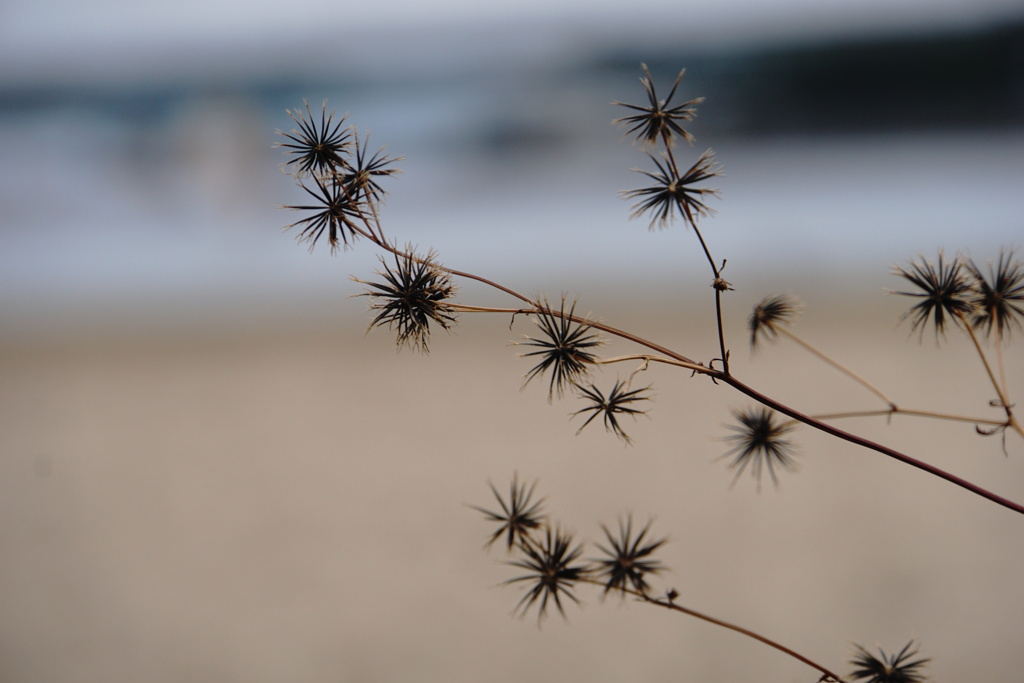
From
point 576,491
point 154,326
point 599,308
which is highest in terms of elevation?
point 599,308

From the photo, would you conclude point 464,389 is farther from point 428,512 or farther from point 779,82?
point 779,82

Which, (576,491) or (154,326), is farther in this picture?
(154,326)

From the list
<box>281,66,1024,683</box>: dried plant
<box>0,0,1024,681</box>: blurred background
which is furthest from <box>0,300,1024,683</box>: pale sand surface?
<box>281,66,1024,683</box>: dried plant

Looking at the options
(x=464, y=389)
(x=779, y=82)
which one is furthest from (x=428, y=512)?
(x=779, y=82)

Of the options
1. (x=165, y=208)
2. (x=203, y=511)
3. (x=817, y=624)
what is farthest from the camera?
(x=165, y=208)

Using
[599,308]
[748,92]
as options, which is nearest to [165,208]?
[599,308]

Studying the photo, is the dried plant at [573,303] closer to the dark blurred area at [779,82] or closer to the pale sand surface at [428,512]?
the pale sand surface at [428,512]

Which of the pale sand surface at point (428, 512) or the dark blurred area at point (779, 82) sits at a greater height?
the dark blurred area at point (779, 82)

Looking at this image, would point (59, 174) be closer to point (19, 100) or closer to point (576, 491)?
point (19, 100)

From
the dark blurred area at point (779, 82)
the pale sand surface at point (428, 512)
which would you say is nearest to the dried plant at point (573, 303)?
the pale sand surface at point (428, 512)
